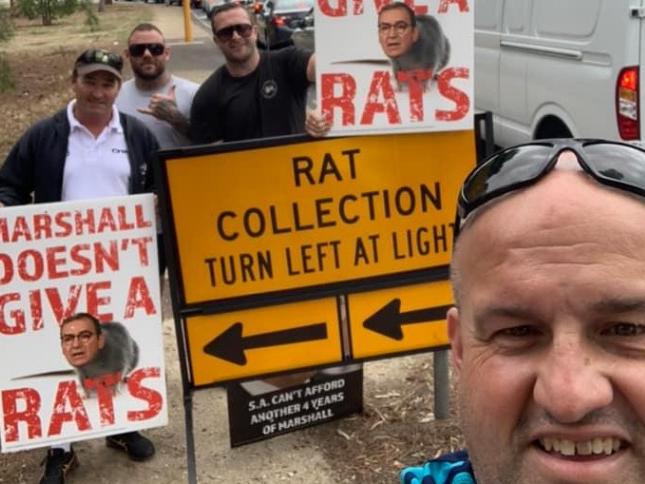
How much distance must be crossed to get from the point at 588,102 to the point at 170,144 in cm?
309

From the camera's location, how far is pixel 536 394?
1101 millimetres

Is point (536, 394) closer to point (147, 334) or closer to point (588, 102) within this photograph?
point (147, 334)

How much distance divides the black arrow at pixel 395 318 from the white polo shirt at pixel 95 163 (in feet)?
3.95

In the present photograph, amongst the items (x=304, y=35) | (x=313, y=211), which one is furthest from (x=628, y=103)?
(x=304, y=35)

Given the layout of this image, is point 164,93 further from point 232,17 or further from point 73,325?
point 73,325

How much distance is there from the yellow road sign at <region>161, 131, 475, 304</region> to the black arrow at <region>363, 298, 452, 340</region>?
0.51ft

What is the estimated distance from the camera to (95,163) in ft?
12.9

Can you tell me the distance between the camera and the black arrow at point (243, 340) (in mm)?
3555

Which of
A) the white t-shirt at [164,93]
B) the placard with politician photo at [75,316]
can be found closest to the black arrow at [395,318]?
the placard with politician photo at [75,316]

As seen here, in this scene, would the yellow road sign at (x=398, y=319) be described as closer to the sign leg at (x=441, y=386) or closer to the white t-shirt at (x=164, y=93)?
the sign leg at (x=441, y=386)

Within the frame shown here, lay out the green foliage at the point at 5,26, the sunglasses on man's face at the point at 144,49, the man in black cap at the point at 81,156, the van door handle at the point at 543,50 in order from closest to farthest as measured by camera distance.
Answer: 1. the man in black cap at the point at 81,156
2. the sunglasses on man's face at the point at 144,49
3. the van door handle at the point at 543,50
4. the green foliage at the point at 5,26

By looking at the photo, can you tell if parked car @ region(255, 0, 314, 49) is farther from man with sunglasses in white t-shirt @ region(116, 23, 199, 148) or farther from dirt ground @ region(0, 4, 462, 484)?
dirt ground @ region(0, 4, 462, 484)

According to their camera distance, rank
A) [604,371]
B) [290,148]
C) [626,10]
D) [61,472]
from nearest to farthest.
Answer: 1. [604,371]
2. [290,148]
3. [61,472]
4. [626,10]

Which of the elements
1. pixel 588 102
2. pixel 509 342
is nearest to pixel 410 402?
pixel 588 102
